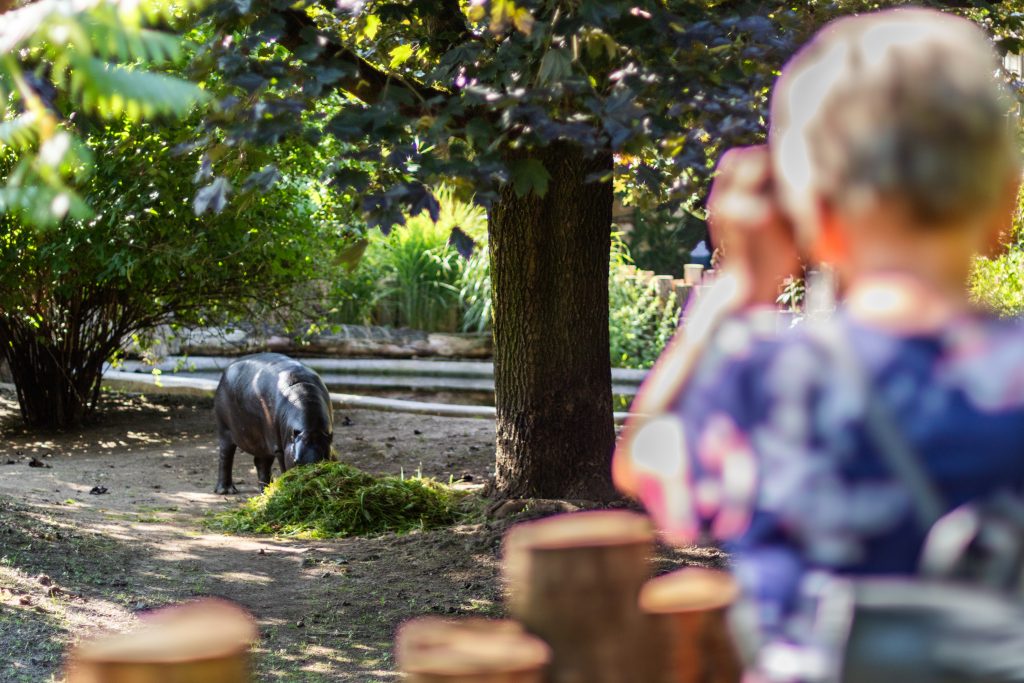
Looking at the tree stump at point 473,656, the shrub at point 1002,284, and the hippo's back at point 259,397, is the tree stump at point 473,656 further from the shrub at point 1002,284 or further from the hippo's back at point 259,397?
the shrub at point 1002,284

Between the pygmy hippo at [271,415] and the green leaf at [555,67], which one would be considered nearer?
the green leaf at [555,67]

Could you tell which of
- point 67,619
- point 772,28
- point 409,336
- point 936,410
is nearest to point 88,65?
point 936,410

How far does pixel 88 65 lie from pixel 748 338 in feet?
3.09

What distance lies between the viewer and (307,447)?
9242 millimetres

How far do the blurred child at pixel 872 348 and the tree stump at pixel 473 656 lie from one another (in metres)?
0.31

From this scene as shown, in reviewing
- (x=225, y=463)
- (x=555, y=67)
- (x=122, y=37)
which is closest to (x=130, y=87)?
(x=122, y=37)

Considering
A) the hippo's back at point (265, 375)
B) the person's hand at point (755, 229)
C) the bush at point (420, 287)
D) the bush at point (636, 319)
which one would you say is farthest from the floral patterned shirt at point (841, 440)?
the bush at point (420, 287)

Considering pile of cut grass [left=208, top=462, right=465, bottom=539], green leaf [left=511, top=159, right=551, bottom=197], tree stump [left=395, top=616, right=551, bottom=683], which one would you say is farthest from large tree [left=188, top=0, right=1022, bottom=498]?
pile of cut grass [left=208, top=462, right=465, bottom=539]

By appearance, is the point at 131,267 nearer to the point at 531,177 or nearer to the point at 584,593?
the point at 531,177

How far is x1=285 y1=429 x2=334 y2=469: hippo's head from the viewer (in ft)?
30.2

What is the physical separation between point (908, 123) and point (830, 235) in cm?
15

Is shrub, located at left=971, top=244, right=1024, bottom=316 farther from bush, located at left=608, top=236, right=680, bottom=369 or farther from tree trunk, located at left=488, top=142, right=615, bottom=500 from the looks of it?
bush, located at left=608, top=236, right=680, bottom=369

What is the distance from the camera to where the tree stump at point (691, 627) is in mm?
1863

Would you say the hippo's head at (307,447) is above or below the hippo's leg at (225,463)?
above
